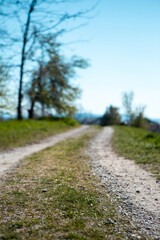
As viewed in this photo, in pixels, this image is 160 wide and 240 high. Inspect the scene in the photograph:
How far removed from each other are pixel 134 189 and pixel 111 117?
52.3 metres

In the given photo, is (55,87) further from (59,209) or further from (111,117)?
(111,117)

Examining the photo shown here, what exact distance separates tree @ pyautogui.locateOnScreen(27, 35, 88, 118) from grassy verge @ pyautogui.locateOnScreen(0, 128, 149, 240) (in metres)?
18.9

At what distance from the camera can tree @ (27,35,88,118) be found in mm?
23875

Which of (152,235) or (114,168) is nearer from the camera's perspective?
(152,235)

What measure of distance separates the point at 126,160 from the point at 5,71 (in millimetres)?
14683

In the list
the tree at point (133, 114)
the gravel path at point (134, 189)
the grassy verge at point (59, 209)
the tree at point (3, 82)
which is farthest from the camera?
the tree at point (133, 114)

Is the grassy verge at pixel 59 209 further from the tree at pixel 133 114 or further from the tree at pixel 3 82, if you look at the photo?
the tree at pixel 133 114

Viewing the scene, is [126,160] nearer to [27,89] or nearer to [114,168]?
[114,168]

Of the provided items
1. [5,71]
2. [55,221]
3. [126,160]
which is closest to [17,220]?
[55,221]

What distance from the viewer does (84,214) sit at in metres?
3.57

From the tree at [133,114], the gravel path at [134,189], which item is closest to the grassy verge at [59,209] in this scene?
the gravel path at [134,189]

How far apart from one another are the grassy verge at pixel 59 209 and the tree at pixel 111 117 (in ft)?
167

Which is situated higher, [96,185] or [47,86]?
[47,86]

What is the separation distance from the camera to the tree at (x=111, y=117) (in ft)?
184
